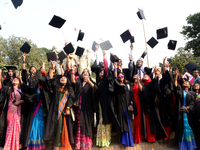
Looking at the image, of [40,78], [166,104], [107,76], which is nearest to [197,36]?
[166,104]

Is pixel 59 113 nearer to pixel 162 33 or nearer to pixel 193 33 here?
pixel 162 33

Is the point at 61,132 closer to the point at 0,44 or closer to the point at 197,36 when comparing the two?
the point at 197,36

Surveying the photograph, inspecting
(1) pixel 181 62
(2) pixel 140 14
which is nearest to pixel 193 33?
(1) pixel 181 62

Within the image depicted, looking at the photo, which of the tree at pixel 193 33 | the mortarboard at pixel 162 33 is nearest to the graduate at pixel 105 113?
the mortarboard at pixel 162 33

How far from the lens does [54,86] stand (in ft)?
15.4

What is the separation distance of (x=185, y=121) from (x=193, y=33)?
53.6 ft

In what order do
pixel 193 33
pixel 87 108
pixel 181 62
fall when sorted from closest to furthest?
1. pixel 87 108
2. pixel 193 33
3. pixel 181 62

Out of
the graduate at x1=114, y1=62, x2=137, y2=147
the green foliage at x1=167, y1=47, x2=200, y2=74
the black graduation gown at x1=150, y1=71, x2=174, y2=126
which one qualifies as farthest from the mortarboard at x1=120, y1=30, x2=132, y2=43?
the green foliage at x1=167, y1=47, x2=200, y2=74

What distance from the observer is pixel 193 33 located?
713 inches

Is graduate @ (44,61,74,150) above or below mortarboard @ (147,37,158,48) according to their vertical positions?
below

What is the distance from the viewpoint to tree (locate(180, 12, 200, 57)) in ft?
58.1

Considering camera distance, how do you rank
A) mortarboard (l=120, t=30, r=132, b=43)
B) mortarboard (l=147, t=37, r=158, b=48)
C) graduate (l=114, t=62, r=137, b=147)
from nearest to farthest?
graduate (l=114, t=62, r=137, b=147)
mortarboard (l=120, t=30, r=132, b=43)
mortarboard (l=147, t=37, r=158, b=48)

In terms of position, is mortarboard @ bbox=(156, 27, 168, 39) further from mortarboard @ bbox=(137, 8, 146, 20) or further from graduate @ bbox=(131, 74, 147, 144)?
graduate @ bbox=(131, 74, 147, 144)

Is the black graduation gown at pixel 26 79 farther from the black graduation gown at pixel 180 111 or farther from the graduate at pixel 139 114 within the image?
the black graduation gown at pixel 180 111
